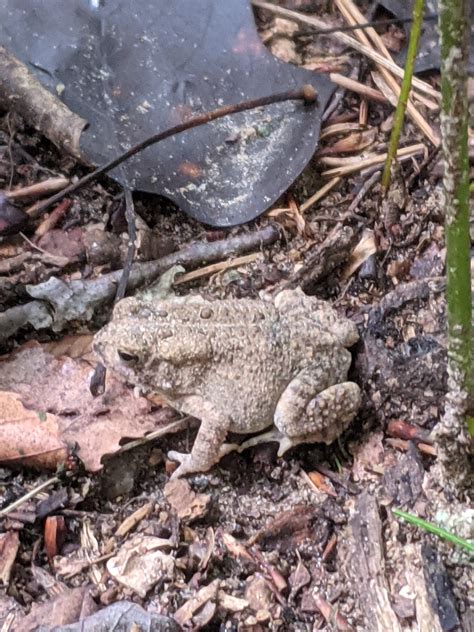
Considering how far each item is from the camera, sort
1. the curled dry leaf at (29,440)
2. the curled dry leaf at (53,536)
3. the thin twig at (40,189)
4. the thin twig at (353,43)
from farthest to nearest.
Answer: the thin twig at (353,43)
the thin twig at (40,189)
the curled dry leaf at (29,440)
the curled dry leaf at (53,536)

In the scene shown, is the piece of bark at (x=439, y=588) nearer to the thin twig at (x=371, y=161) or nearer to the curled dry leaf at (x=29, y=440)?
the curled dry leaf at (x=29, y=440)

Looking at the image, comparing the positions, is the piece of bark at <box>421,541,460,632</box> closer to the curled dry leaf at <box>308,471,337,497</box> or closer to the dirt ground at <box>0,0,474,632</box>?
the dirt ground at <box>0,0,474,632</box>

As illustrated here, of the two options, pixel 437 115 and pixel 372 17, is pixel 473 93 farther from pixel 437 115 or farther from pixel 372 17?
pixel 372 17

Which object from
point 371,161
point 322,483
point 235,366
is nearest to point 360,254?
point 371,161

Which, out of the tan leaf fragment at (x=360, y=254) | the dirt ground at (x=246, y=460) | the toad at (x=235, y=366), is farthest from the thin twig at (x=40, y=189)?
the tan leaf fragment at (x=360, y=254)

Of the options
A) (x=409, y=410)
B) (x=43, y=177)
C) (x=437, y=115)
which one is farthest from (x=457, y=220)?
(x=43, y=177)

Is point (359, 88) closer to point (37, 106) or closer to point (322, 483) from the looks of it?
point (37, 106)
